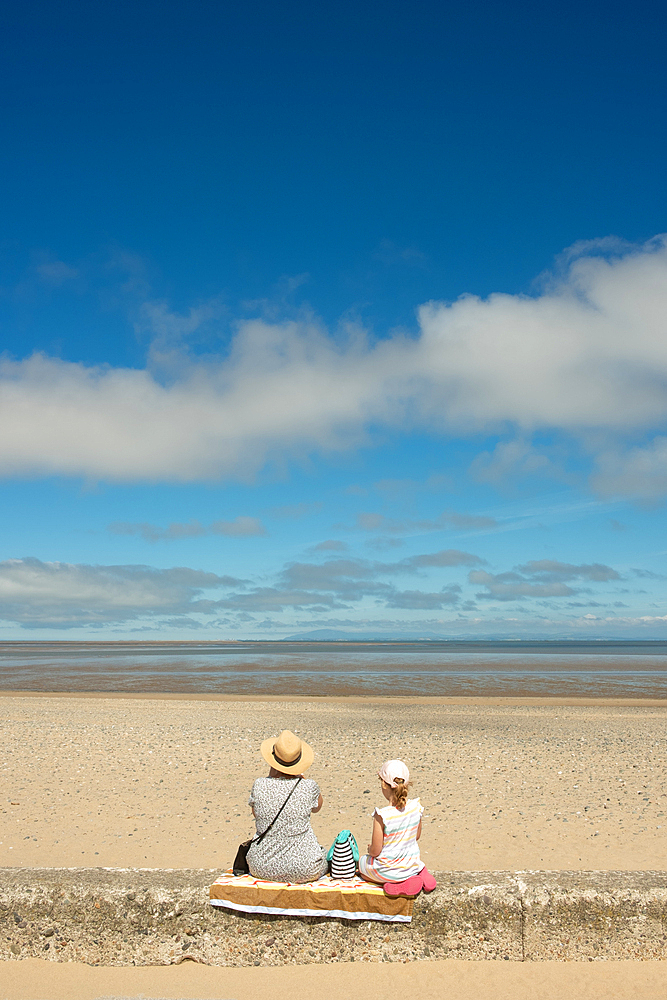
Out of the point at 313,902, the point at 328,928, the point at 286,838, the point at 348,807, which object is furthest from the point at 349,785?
the point at 313,902

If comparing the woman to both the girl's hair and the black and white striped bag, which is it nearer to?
the black and white striped bag

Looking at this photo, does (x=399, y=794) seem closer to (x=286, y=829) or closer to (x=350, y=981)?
(x=286, y=829)

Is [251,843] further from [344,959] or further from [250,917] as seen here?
[344,959]

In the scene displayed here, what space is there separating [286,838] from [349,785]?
613 centimetres

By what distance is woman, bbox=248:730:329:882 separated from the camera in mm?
5172

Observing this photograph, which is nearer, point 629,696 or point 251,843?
point 251,843

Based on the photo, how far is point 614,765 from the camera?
12.6 metres

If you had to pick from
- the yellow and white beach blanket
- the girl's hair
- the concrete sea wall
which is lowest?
the concrete sea wall

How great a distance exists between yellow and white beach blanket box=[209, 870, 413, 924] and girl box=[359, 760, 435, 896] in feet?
0.37

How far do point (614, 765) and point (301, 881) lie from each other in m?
9.43

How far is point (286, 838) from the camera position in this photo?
207 inches

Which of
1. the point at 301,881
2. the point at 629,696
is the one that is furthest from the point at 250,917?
the point at 629,696

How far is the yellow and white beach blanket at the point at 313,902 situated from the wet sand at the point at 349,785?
8.77ft

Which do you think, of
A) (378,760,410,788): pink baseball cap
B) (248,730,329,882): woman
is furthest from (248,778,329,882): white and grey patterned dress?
(378,760,410,788): pink baseball cap
